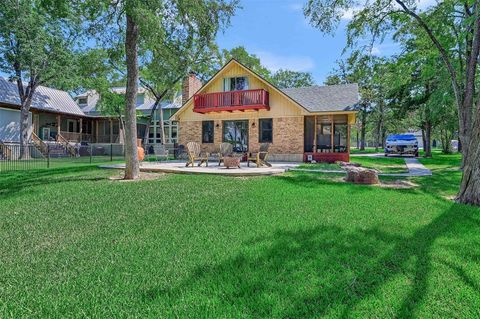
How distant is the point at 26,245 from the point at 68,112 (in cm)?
2580

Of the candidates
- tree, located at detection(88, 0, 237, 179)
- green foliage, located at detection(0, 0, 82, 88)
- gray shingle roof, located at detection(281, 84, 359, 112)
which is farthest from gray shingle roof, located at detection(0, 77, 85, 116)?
gray shingle roof, located at detection(281, 84, 359, 112)

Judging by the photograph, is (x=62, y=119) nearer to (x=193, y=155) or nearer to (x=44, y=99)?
(x=44, y=99)

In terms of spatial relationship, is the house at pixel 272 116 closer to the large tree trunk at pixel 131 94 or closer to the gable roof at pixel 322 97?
the gable roof at pixel 322 97

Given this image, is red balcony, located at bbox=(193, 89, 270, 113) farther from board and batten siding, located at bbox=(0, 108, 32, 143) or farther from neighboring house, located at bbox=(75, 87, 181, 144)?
board and batten siding, located at bbox=(0, 108, 32, 143)

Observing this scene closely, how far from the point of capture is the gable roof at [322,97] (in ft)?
56.3

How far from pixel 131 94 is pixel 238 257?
759 centimetres

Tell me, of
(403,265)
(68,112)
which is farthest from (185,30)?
(68,112)

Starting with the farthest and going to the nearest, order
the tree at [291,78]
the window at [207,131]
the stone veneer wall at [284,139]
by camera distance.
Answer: the tree at [291,78] < the window at [207,131] < the stone veneer wall at [284,139]

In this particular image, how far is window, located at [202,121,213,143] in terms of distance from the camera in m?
20.1

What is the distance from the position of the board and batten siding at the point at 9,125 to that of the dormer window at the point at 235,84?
15343mm

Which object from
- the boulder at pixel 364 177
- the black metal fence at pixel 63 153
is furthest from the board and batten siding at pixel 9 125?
the boulder at pixel 364 177

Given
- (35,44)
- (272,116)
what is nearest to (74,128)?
(35,44)

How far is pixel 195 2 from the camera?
29.8 feet

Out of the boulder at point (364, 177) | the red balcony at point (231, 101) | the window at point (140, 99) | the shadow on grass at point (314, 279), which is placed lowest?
the shadow on grass at point (314, 279)
